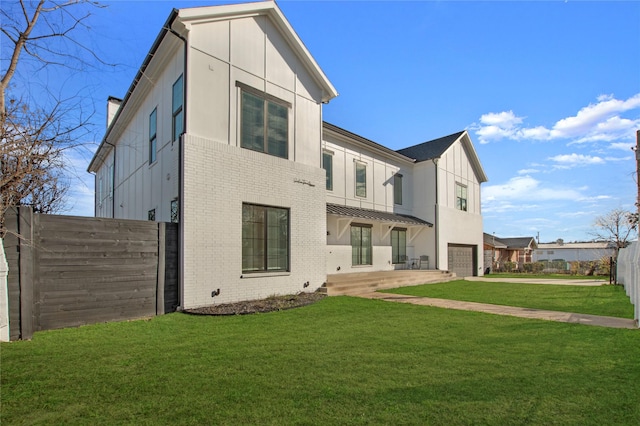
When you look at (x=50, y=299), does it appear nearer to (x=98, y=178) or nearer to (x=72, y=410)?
(x=72, y=410)

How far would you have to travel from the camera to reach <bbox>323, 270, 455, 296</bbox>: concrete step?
39.2 feet

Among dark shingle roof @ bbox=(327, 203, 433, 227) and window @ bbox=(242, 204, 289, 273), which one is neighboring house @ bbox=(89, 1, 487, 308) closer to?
window @ bbox=(242, 204, 289, 273)

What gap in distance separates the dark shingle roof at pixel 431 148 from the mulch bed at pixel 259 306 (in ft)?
43.8

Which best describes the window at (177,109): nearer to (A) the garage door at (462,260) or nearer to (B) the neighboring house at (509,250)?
(A) the garage door at (462,260)

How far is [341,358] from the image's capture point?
4.66 metres

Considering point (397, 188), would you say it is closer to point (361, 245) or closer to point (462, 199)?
point (361, 245)

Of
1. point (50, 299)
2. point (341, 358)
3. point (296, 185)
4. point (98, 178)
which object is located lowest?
point (341, 358)

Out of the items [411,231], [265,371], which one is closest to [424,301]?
[265,371]

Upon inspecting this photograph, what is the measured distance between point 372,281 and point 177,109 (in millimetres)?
9170

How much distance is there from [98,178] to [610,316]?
84.3 feet

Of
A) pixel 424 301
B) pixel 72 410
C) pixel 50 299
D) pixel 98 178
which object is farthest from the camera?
pixel 98 178

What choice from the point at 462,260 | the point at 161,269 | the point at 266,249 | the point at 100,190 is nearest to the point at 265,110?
the point at 266,249

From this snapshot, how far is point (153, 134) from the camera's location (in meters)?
11.2

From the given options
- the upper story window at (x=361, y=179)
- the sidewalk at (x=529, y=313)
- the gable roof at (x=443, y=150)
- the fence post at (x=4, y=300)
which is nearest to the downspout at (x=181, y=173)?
the fence post at (x=4, y=300)
